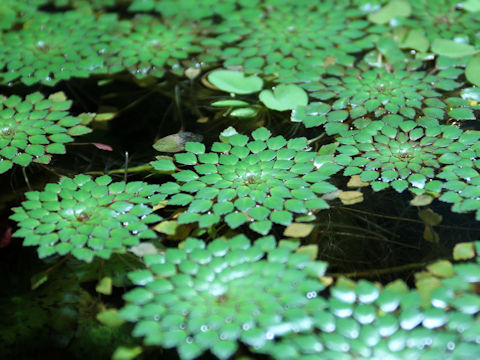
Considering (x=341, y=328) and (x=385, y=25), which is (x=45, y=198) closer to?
(x=341, y=328)

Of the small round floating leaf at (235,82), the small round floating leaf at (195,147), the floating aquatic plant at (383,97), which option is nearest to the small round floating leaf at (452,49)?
the floating aquatic plant at (383,97)

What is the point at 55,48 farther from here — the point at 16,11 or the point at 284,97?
the point at 284,97

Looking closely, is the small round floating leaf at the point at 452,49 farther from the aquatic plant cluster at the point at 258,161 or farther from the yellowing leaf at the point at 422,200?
the yellowing leaf at the point at 422,200

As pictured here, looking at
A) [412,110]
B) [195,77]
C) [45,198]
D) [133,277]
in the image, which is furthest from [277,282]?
[195,77]

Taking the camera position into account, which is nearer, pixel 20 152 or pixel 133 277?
pixel 133 277

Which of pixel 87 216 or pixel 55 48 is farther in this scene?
pixel 55 48

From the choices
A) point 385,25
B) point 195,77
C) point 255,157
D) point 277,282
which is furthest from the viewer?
point 385,25

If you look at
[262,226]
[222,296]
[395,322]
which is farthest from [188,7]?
[395,322]

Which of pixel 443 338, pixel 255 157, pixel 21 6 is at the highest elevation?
pixel 21 6
